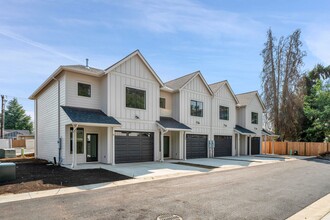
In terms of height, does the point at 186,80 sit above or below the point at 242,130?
above

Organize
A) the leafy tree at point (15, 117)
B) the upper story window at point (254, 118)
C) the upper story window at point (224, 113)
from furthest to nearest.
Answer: the leafy tree at point (15, 117), the upper story window at point (254, 118), the upper story window at point (224, 113)

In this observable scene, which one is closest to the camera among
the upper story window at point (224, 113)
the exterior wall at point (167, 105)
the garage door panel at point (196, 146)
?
the exterior wall at point (167, 105)

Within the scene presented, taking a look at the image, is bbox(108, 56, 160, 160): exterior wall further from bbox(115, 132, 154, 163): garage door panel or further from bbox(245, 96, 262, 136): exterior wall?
bbox(245, 96, 262, 136): exterior wall

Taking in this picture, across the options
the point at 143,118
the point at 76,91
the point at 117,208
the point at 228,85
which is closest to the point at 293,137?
the point at 228,85

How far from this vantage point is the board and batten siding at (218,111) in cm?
2307

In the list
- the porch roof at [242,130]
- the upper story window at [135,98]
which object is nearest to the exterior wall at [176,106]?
the upper story window at [135,98]

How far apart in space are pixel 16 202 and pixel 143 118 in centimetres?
1106

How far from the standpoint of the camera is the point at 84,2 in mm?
11375

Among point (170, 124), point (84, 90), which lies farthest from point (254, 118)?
point (84, 90)

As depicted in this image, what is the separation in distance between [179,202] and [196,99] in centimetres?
1523

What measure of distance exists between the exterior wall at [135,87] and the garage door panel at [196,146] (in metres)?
3.73

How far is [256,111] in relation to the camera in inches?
1133

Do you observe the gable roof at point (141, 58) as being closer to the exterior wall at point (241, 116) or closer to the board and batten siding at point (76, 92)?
the board and batten siding at point (76, 92)

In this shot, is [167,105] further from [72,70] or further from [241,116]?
[241,116]
